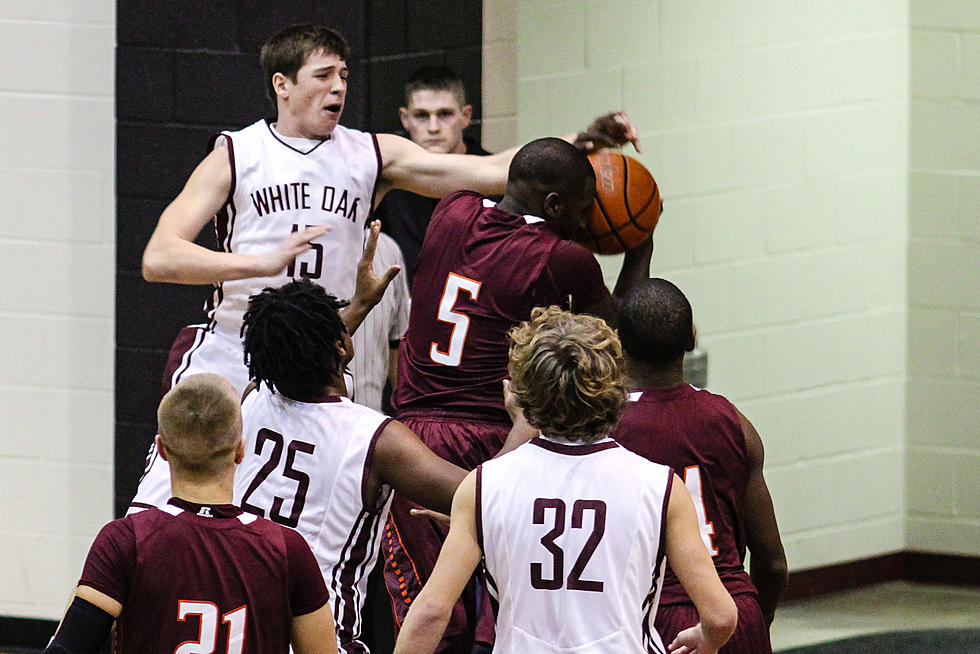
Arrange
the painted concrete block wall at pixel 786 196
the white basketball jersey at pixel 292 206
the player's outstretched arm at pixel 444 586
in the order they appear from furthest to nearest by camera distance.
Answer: the painted concrete block wall at pixel 786 196 → the white basketball jersey at pixel 292 206 → the player's outstretched arm at pixel 444 586

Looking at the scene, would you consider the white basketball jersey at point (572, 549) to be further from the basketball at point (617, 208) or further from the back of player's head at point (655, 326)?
the basketball at point (617, 208)

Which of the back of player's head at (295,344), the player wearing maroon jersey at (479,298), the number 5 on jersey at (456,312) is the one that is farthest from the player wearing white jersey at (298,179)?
the back of player's head at (295,344)

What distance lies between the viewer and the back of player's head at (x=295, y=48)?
13.9 feet

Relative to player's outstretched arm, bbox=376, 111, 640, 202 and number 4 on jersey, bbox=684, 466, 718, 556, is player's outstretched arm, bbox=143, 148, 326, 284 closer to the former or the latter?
player's outstretched arm, bbox=376, 111, 640, 202

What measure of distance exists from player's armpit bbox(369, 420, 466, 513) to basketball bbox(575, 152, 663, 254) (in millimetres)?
1218

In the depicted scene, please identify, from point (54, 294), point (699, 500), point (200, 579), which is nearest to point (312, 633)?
point (200, 579)

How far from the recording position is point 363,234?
434cm

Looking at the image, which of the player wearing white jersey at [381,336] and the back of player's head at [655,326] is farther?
the player wearing white jersey at [381,336]

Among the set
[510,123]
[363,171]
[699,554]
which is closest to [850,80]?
[510,123]

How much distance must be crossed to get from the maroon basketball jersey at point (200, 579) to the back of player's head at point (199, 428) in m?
0.08

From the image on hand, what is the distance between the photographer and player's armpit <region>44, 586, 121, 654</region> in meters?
2.62

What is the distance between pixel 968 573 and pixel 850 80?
80.6 inches

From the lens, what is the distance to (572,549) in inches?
108

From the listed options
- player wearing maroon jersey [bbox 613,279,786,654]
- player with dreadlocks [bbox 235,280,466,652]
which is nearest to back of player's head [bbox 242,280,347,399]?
player with dreadlocks [bbox 235,280,466,652]
